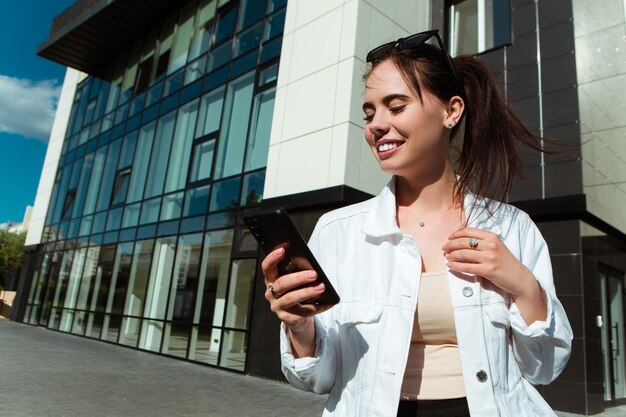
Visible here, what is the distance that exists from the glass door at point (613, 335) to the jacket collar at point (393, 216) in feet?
26.8

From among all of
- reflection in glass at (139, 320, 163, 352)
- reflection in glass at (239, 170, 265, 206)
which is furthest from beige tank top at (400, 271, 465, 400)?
reflection in glass at (139, 320, 163, 352)

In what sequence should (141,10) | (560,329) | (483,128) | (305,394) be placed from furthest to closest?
(141,10) < (305,394) < (483,128) < (560,329)

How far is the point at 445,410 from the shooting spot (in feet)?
4.54

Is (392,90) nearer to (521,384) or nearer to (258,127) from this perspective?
(521,384)

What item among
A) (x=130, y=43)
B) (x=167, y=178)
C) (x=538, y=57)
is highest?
(x=130, y=43)

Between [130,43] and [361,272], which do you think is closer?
[361,272]

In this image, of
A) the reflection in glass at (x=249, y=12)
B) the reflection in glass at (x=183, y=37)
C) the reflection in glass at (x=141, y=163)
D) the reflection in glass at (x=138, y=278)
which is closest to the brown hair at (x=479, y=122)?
the reflection in glass at (x=249, y=12)

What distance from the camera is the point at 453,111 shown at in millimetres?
1774

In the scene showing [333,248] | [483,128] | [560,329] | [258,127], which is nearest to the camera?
[560,329]

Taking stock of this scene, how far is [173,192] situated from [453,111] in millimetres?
12215

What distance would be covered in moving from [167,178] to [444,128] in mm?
12794

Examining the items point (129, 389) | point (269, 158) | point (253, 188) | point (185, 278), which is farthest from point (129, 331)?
point (269, 158)

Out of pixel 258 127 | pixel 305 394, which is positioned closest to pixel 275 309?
pixel 305 394

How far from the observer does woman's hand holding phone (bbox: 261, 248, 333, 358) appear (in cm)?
134
